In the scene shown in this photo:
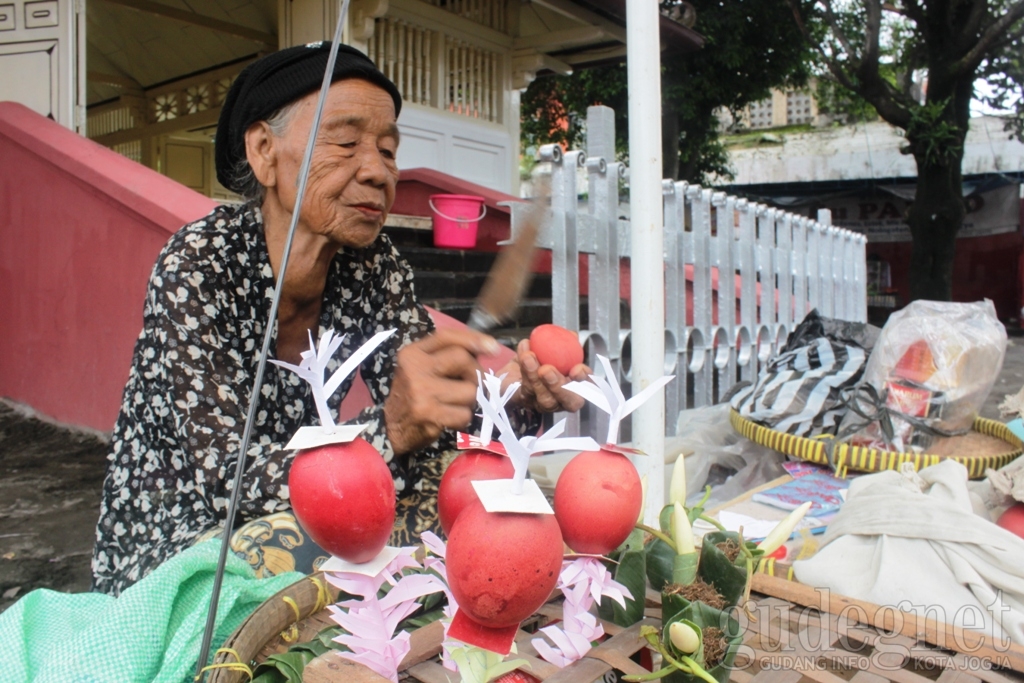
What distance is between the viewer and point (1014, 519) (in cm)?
175

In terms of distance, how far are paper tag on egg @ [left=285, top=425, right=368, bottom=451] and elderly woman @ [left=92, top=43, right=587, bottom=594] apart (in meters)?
0.54

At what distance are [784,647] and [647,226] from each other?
1308 millimetres

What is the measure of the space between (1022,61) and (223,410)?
1335 centimetres

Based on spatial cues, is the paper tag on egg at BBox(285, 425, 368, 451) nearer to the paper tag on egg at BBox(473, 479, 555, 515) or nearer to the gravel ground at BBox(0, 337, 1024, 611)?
the paper tag on egg at BBox(473, 479, 555, 515)

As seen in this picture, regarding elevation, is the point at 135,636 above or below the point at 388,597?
below

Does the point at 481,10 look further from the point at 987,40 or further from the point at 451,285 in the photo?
the point at 987,40

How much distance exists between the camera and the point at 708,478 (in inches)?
132

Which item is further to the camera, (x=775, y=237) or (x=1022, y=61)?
(x=1022, y=61)

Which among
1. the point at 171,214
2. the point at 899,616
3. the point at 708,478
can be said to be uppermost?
the point at 171,214

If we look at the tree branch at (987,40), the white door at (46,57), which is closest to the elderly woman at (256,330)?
the white door at (46,57)

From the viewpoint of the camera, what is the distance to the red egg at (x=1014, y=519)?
1724 millimetres

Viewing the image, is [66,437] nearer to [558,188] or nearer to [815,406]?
[558,188]

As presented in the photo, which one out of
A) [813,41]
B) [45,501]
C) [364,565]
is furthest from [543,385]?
[813,41]

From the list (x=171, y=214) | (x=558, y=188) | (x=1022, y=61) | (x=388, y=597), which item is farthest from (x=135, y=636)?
(x=1022, y=61)
